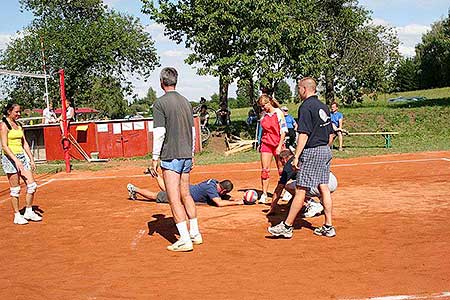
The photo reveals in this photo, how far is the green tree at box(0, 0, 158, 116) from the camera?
33122 millimetres

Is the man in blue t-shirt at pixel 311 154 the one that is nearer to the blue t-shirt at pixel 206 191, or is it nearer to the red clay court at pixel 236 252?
the red clay court at pixel 236 252

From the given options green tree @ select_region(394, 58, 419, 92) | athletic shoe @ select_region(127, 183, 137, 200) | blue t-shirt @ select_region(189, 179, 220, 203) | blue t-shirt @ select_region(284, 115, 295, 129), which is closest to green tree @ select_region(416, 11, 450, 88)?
green tree @ select_region(394, 58, 419, 92)

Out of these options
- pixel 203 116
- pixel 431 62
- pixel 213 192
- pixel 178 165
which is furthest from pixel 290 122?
pixel 431 62

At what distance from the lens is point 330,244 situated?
659 centimetres

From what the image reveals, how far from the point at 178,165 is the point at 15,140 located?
3.62m

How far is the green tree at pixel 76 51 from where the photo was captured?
1304 inches

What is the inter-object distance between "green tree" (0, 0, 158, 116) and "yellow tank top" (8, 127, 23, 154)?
80.3ft

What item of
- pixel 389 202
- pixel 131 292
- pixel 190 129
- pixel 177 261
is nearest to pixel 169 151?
pixel 190 129

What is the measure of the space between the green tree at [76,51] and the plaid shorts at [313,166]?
1100 inches

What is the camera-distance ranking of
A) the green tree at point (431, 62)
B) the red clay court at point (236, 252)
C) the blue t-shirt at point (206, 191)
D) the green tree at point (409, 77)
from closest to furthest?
the red clay court at point (236, 252) < the blue t-shirt at point (206, 191) < the green tree at point (431, 62) < the green tree at point (409, 77)

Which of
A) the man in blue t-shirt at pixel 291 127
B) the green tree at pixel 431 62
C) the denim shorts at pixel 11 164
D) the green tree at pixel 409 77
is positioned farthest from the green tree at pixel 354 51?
the green tree at pixel 409 77

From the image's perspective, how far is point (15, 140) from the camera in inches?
→ 343

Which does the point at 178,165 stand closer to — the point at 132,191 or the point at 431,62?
the point at 132,191

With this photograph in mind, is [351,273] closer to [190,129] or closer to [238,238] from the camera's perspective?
[238,238]
